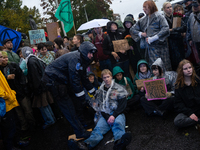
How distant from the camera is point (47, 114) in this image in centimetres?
461

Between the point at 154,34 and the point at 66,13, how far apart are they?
4.00m

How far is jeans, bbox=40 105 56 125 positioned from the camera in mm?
4578

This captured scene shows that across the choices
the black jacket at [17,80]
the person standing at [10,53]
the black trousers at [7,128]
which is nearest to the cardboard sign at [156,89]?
the black trousers at [7,128]

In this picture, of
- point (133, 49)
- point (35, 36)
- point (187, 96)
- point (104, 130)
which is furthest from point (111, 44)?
point (35, 36)

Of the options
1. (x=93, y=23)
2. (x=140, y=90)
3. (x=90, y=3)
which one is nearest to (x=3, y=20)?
(x=90, y=3)

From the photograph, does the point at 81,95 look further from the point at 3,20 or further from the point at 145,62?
the point at 3,20

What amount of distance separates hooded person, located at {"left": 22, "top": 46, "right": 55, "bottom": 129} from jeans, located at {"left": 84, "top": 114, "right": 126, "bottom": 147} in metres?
1.68

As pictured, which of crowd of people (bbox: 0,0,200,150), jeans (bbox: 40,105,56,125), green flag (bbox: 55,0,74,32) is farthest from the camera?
green flag (bbox: 55,0,74,32)

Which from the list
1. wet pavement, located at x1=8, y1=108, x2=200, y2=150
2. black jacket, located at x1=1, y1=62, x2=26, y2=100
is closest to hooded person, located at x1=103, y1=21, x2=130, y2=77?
wet pavement, located at x1=8, y1=108, x2=200, y2=150

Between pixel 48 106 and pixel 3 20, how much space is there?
2208 centimetres

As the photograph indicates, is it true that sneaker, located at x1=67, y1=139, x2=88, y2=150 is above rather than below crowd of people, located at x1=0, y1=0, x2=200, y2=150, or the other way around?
below

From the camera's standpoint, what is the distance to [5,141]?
320 centimetres

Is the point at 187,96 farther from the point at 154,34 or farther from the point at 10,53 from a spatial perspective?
the point at 10,53

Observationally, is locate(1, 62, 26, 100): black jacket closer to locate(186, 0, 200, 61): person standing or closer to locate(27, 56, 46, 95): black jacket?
locate(27, 56, 46, 95): black jacket
